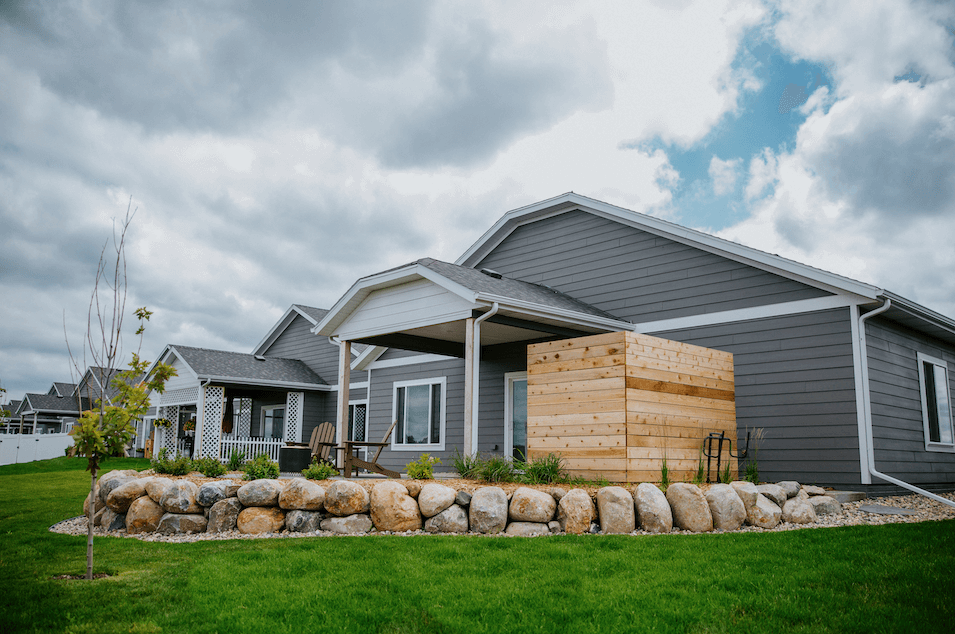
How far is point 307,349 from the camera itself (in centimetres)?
2202

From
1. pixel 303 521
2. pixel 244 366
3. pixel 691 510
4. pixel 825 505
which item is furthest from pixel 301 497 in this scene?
pixel 244 366

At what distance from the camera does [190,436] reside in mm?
22109

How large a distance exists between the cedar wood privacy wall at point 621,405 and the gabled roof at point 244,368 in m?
12.6

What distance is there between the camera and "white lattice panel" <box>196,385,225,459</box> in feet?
59.3

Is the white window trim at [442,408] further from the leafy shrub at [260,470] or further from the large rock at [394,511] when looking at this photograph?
the large rock at [394,511]

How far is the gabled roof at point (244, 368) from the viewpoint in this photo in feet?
60.5

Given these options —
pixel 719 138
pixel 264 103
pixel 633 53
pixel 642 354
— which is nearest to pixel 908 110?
pixel 719 138

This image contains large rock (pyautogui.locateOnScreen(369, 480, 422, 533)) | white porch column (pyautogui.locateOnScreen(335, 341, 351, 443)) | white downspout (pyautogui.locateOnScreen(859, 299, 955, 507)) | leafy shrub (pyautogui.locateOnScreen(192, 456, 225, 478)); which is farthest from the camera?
white porch column (pyautogui.locateOnScreen(335, 341, 351, 443))

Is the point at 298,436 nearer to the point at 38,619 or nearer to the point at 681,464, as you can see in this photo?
the point at 681,464

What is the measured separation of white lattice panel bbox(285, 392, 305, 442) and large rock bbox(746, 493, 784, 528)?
16202mm

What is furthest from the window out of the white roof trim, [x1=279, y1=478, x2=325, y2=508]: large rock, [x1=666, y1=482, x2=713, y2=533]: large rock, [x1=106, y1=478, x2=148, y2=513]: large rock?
[x1=106, y1=478, x2=148, y2=513]: large rock

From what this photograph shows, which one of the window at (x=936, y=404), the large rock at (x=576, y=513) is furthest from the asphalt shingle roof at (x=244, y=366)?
the window at (x=936, y=404)

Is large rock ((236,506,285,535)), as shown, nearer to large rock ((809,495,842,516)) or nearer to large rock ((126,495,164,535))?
large rock ((126,495,164,535))

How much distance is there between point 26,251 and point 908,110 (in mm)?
Answer: 18186
